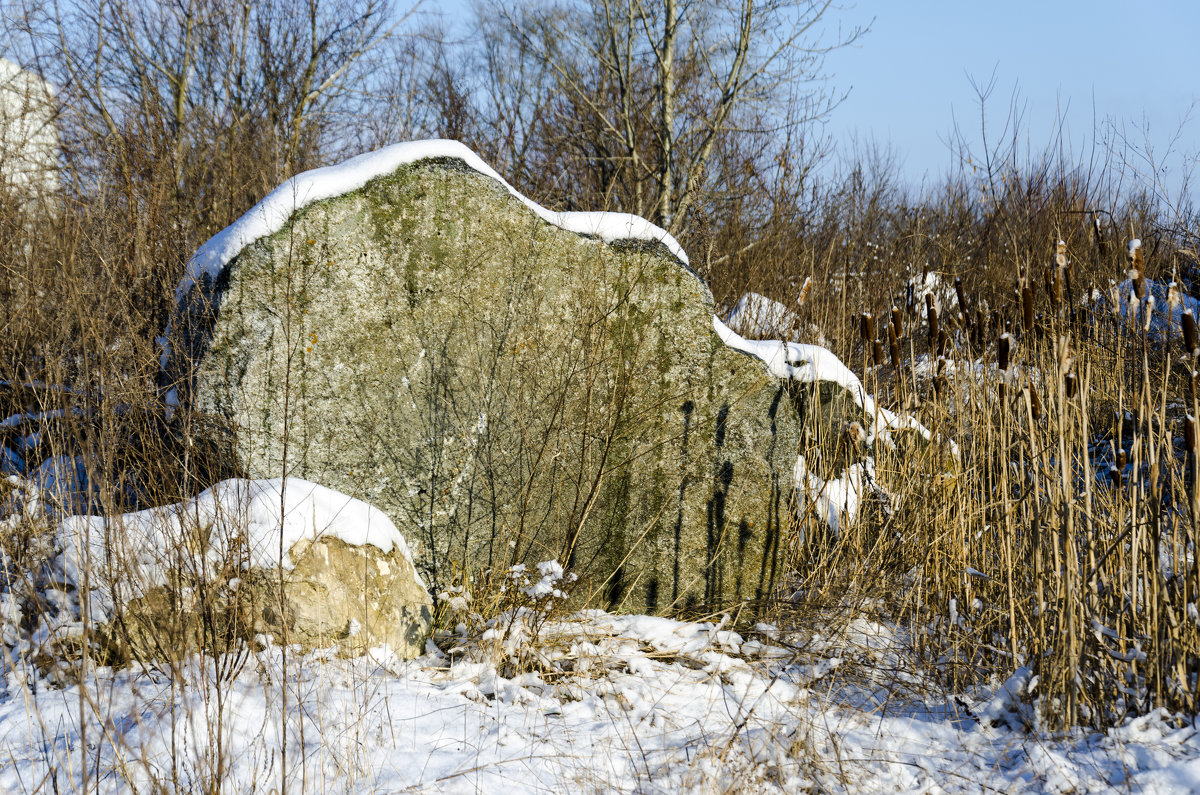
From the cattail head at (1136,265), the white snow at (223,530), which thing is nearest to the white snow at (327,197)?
the white snow at (223,530)

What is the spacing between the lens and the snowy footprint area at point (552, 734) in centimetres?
171

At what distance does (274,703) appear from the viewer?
1938 mm

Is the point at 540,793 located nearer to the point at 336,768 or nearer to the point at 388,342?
the point at 336,768

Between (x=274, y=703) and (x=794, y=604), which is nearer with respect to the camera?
(x=274, y=703)

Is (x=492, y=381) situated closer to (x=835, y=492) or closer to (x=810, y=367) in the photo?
(x=810, y=367)

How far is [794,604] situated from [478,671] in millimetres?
1204

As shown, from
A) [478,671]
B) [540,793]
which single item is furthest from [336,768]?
[478,671]

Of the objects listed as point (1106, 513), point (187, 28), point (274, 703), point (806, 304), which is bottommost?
point (274, 703)

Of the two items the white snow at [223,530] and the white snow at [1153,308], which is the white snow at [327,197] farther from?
the white snow at [1153,308]

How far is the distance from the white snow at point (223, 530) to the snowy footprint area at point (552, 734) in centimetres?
27

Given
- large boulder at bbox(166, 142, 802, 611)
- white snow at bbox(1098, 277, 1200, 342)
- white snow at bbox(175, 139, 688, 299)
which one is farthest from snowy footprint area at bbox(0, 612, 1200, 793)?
white snow at bbox(175, 139, 688, 299)

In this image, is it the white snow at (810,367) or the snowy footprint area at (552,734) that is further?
the white snow at (810,367)

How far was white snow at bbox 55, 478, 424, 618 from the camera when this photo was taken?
1998mm

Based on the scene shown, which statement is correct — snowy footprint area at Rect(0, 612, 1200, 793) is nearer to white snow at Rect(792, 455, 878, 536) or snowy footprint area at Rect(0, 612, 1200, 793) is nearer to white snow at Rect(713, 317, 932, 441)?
white snow at Rect(792, 455, 878, 536)
